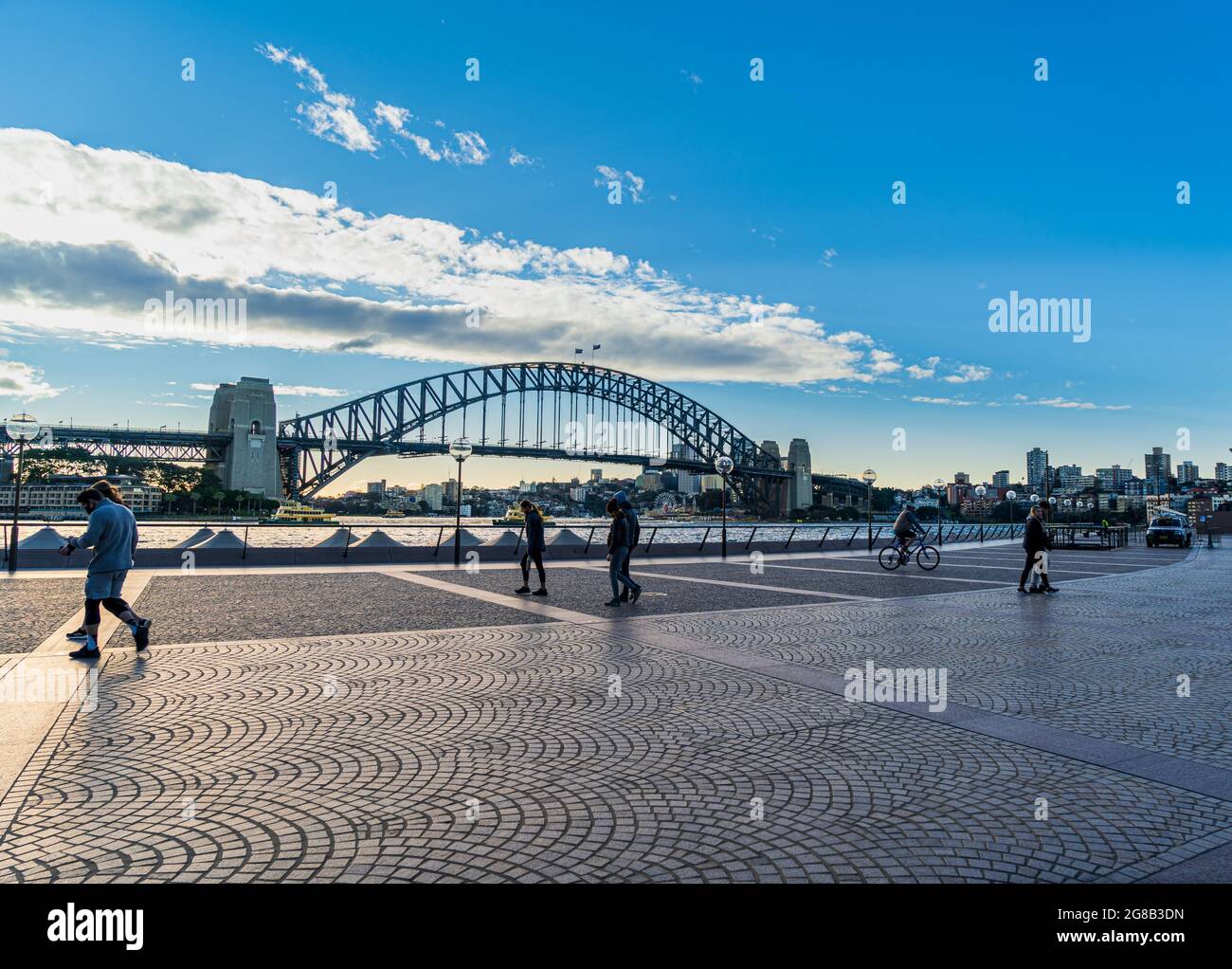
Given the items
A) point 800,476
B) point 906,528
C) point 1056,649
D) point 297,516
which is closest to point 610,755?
point 1056,649

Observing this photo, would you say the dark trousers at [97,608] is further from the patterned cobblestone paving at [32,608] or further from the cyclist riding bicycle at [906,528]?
the cyclist riding bicycle at [906,528]

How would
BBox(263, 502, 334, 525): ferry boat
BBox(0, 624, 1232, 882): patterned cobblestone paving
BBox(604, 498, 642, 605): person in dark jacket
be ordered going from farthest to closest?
1. BBox(263, 502, 334, 525): ferry boat
2. BBox(604, 498, 642, 605): person in dark jacket
3. BBox(0, 624, 1232, 882): patterned cobblestone paving

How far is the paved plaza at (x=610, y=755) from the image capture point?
3221 mm

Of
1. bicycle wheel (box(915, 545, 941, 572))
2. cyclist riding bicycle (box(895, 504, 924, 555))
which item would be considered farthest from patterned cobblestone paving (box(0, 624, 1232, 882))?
bicycle wheel (box(915, 545, 941, 572))

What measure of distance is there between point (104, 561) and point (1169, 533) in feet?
141

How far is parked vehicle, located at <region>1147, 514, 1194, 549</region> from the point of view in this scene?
37.2m

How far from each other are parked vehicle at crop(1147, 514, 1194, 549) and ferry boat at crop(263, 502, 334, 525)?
60.8 metres

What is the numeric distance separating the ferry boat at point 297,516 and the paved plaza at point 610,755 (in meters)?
65.9

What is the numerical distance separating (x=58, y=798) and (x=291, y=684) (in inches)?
99.4

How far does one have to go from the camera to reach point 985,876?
10.1 ft

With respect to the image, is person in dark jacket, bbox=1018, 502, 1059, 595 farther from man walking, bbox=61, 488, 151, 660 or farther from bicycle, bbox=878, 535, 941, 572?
man walking, bbox=61, 488, 151, 660

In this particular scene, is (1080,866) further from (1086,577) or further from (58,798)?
(1086,577)

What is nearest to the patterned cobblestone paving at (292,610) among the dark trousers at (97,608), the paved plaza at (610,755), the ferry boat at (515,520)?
the paved plaza at (610,755)

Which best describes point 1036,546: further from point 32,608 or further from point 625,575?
point 32,608
